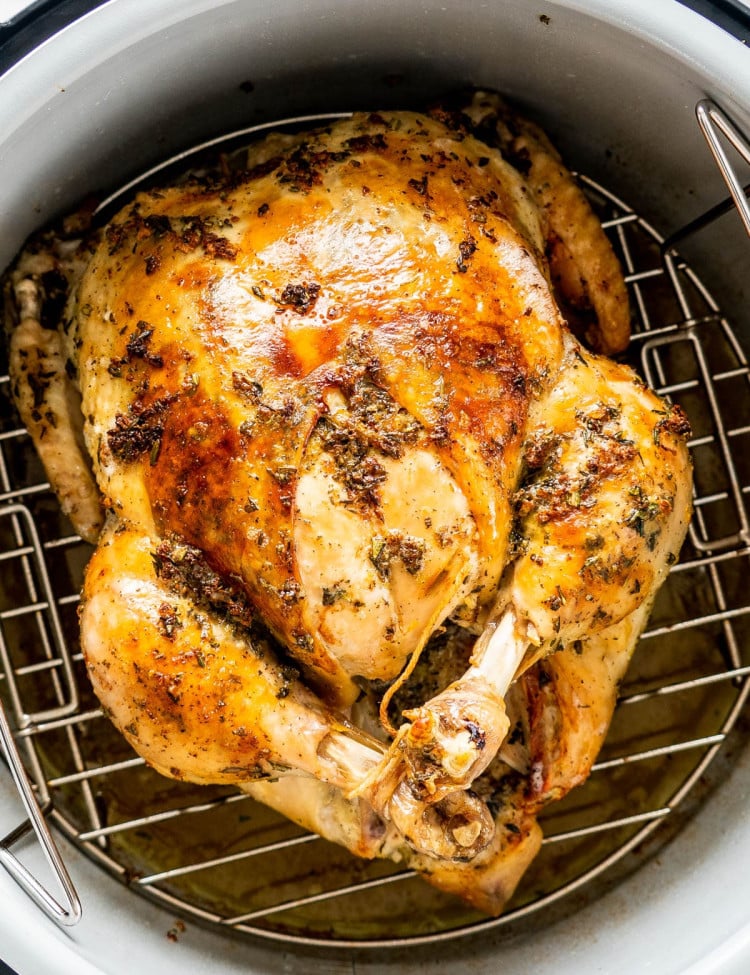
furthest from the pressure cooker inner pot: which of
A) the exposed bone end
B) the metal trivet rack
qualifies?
the exposed bone end

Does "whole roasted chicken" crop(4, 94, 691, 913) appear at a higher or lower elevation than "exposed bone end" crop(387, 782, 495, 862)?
higher

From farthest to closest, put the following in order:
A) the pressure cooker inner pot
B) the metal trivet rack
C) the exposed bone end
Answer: the metal trivet rack < the pressure cooker inner pot < the exposed bone end

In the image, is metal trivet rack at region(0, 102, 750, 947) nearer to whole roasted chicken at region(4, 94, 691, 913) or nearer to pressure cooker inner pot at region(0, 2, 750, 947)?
pressure cooker inner pot at region(0, 2, 750, 947)

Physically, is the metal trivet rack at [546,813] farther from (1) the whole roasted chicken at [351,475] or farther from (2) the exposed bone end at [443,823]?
(2) the exposed bone end at [443,823]

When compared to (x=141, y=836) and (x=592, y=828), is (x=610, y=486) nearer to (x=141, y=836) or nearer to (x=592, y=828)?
(x=592, y=828)

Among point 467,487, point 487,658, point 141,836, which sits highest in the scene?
point 467,487

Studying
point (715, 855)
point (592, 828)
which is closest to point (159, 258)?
point (592, 828)
